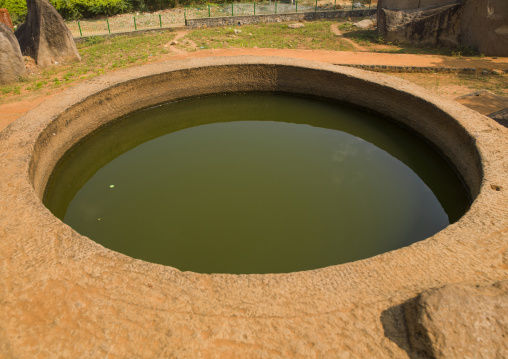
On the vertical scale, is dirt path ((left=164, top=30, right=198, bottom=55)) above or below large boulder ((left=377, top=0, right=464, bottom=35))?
below

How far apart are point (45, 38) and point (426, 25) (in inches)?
443

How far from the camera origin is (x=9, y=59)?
8.12 meters

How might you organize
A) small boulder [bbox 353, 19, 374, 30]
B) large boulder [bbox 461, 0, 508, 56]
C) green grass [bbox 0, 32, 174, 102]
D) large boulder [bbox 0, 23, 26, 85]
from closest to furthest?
large boulder [bbox 0, 23, 26, 85] → green grass [bbox 0, 32, 174, 102] → large boulder [bbox 461, 0, 508, 56] → small boulder [bbox 353, 19, 374, 30]

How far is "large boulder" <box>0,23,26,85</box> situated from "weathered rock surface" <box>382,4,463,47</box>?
10.9 metres

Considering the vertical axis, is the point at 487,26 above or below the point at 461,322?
above

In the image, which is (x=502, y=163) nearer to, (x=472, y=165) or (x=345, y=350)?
(x=472, y=165)

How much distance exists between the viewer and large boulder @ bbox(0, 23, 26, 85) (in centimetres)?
798

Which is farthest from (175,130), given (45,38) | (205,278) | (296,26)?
(296,26)

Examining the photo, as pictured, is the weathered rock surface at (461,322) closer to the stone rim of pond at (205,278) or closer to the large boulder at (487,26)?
the stone rim of pond at (205,278)

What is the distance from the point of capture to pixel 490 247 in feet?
10.6

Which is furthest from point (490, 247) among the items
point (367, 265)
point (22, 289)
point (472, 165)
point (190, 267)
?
point (22, 289)

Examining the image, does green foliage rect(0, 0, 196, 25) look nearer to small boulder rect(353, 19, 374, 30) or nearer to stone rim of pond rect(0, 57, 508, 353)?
small boulder rect(353, 19, 374, 30)

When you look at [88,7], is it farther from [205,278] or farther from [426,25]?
[205,278]

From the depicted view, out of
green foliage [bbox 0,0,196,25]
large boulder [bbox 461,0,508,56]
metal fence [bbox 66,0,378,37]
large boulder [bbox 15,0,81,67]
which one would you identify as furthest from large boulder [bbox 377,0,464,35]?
green foliage [bbox 0,0,196,25]
